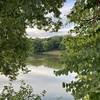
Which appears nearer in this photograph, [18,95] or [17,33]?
[17,33]

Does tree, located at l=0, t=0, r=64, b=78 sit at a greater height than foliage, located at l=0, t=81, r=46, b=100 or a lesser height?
greater

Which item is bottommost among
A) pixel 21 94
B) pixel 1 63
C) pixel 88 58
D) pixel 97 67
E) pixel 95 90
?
pixel 95 90

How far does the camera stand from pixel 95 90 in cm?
330

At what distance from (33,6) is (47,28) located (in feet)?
32.6

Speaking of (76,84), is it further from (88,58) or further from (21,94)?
(21,94)

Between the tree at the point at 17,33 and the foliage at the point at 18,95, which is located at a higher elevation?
the tree at the point at 17,33

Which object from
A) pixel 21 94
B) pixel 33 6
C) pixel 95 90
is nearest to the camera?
pixel 95 90

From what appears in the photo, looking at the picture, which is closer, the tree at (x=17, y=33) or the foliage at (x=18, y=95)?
the tree at (x=17, y=33)

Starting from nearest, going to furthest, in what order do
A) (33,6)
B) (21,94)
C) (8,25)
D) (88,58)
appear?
(88,58), (33,6), (8,25), (21,94)

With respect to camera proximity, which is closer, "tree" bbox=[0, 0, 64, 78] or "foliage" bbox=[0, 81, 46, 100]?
"tree" bbox=[0, 0, 64, 78]

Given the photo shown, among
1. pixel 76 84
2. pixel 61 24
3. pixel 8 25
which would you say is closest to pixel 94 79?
pixel 76 84

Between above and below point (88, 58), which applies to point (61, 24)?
above

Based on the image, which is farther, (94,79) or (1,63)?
(1,63)

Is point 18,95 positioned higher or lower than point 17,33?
lower
